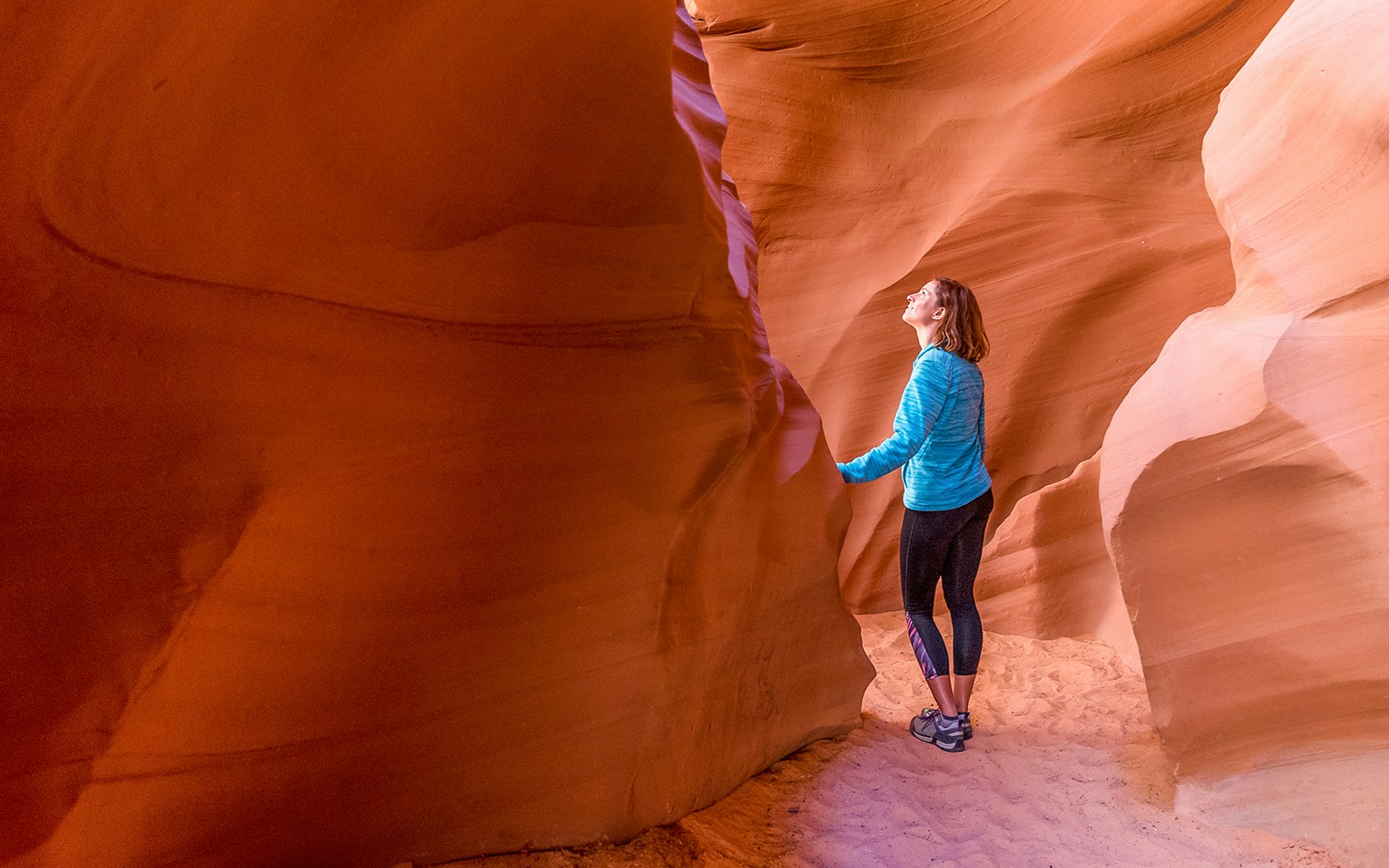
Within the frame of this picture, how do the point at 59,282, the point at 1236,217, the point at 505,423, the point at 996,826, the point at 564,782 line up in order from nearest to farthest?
1. the point at 59,282
2. the point at 505,423
3. the point at 564,782
4. the point at 996,826
5. the point at 1236,217

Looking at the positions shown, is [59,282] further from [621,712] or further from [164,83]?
[621,712]

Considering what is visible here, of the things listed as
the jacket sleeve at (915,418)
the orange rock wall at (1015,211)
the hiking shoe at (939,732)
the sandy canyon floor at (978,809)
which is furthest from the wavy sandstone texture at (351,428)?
the orange rock wall at (1015,211)

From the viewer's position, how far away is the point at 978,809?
8.08ft

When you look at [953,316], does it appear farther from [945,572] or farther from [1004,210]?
[1004,210]

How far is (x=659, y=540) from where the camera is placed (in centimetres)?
216

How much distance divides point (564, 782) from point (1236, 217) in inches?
88.6

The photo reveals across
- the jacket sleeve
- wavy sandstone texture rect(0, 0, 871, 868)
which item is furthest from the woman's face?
wavy sandstone texture rect(0, 0, 871, 868)

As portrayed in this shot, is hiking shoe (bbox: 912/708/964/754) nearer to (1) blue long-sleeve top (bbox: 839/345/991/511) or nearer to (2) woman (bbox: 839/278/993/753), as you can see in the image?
(2) woman (bbox: 839/278/993/753)

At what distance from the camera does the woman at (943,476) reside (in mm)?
2559

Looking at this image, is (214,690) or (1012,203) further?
(1012,203)

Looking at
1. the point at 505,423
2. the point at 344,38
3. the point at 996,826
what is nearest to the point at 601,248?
the point at 505,423

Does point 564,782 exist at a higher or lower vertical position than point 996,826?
higher

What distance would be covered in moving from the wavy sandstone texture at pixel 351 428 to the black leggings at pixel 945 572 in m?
0.73

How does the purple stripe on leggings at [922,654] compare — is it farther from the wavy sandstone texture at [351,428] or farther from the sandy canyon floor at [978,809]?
the wavy sandstone texture at [351,428]
